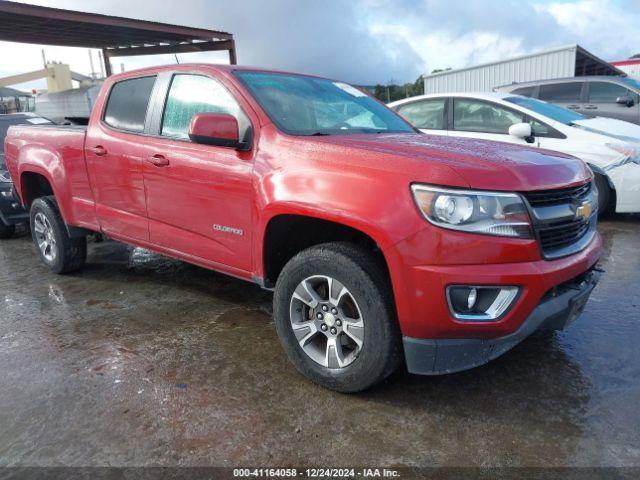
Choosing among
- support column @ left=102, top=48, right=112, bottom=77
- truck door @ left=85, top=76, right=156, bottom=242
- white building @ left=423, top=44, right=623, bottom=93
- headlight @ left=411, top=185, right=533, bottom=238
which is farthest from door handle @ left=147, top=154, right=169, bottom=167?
white building @ left=423, top=44, right=623, bottom=93

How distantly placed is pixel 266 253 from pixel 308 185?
560 mm

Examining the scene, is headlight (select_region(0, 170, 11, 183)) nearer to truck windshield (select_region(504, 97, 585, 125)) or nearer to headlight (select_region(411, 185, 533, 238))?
headlight (select_region(411, 185, 533, 238))

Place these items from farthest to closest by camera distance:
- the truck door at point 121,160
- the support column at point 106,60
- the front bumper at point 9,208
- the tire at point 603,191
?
the support column at point 106,60, the front bumper at point 9,208, the tire at point 603,191, the truck door at point 121,160

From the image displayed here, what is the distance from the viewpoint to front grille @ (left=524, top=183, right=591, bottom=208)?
232 centimetres

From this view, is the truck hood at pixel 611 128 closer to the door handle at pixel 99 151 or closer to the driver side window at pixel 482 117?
the driver side window at pixel 482 117

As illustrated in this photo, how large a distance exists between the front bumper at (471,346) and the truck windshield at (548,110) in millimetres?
4561

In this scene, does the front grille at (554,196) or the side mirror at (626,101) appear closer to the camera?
the front grille at (554,196)

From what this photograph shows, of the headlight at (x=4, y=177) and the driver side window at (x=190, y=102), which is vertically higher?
the driver side window at (x=190, y=102)

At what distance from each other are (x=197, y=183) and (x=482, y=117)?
4.56 m

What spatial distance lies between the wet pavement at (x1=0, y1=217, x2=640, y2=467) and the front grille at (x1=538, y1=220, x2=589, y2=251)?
2.60 feet

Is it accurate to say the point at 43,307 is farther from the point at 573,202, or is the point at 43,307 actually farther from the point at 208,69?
the point at 573,202

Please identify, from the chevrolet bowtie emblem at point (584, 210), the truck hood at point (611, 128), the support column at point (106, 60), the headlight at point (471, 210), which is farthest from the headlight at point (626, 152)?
the support column at point (106, 60)

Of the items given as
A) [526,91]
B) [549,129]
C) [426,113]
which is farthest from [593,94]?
[426,113]

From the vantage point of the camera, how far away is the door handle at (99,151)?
3898mm
